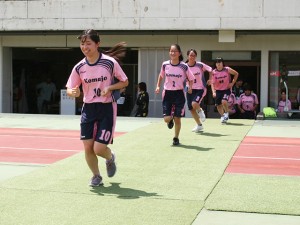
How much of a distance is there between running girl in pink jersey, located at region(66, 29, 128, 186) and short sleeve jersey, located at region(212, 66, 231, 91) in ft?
27.5

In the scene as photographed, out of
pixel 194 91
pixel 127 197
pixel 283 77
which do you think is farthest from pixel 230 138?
pixel 283 77

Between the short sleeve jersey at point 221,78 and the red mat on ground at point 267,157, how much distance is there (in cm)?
274

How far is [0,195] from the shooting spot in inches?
265

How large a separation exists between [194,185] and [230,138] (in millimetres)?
5295

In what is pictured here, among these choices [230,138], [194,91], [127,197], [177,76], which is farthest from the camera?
[194,91]

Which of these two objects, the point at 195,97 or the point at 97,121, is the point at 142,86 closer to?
the point at 195,97

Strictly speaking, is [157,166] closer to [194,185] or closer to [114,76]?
[194,185]

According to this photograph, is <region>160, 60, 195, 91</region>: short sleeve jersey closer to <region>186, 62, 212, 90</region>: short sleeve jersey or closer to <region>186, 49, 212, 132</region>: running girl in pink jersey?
<region>186, 49, 212, 132</region>: running girl in pink jersey

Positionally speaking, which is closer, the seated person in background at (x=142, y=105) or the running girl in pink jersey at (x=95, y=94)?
the running girl in pink jersey at (x=95, y=94)

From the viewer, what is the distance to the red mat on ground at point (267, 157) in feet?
28.8

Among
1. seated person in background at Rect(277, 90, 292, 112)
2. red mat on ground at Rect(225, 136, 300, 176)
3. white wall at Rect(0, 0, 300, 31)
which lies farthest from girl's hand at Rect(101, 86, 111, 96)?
seated person in background at Rect(277, 90, 292, 112)

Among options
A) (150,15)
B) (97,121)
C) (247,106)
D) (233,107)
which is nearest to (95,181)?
(97,121)

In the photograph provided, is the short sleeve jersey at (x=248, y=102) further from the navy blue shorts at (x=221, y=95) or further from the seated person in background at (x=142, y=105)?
the navy blue shorts at (x=221, y=95)

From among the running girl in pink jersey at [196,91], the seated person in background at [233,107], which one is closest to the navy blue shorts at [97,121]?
the running girl in pink jersey at [196,91]
